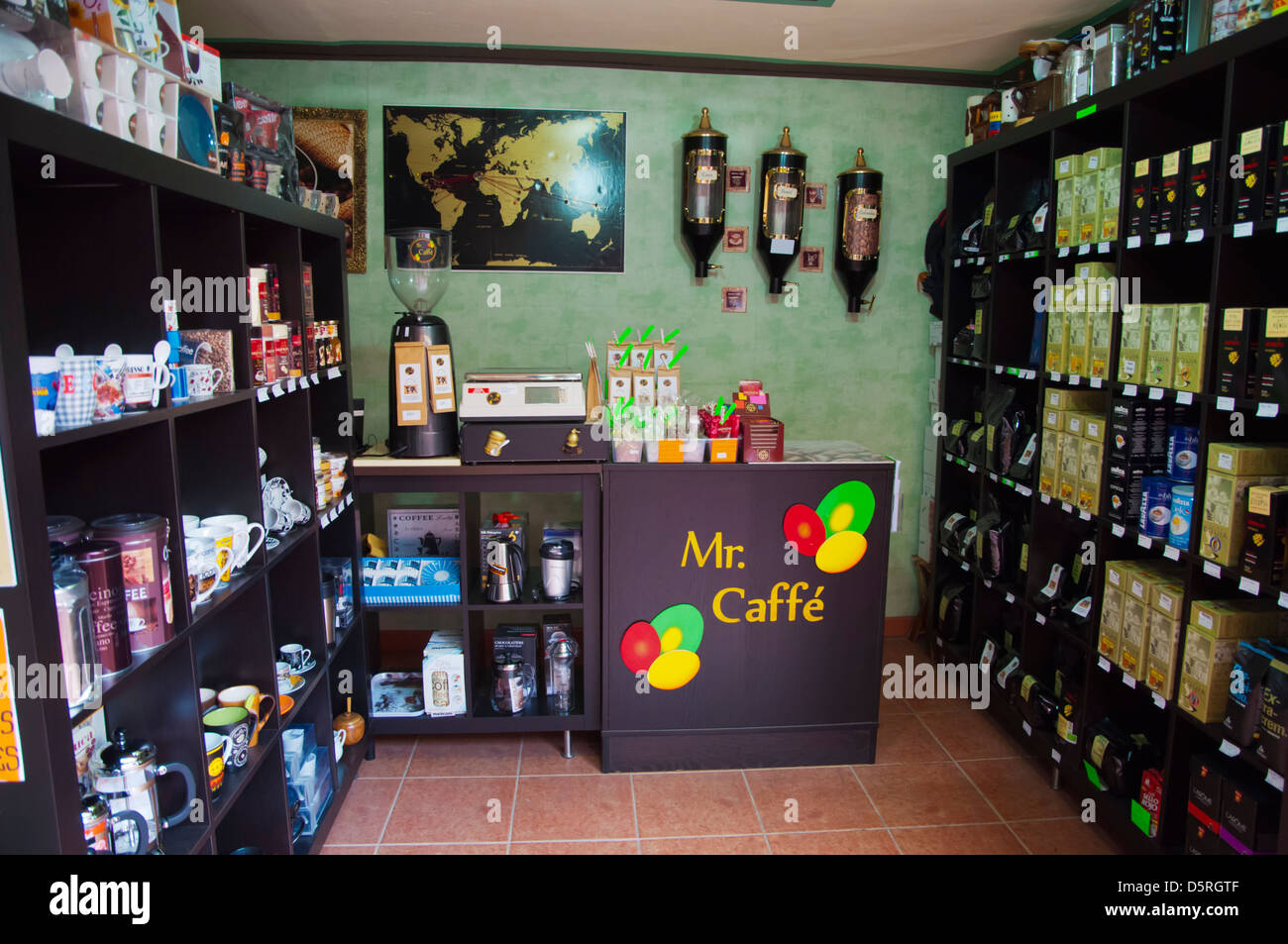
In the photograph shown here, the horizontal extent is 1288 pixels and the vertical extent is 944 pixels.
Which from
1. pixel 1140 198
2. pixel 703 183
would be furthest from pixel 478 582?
pixel 1140 198

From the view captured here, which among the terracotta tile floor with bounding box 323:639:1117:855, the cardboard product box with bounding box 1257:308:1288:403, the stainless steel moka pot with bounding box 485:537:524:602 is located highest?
the cardboard product box with bounding box 1257:308:1288:403

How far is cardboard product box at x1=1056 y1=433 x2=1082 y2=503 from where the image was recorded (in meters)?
3.03

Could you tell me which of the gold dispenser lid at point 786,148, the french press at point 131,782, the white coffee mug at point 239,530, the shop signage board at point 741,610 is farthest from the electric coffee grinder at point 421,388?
the gold dispenser lid at point 786,148

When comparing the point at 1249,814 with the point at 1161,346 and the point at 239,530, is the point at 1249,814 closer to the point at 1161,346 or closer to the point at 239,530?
the point at 1161,346

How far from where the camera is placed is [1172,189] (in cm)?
254

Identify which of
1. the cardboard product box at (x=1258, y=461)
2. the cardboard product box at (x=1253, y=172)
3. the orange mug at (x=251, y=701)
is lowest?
the orange mug at (x=251, y=701)

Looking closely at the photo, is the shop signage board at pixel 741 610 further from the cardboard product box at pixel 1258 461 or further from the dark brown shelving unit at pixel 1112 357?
the cardboard product box at pixel 1258 461

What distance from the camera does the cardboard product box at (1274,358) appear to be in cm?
213

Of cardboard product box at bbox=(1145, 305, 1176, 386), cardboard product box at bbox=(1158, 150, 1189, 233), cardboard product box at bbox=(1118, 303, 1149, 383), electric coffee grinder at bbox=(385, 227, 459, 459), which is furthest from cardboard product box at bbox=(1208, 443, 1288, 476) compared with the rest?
electric coffee grinder at bbox=(385, 227, 459, 459)

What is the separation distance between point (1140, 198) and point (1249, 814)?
1.81 m

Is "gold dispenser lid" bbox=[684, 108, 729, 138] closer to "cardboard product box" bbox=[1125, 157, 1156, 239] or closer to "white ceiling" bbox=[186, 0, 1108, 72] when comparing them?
"white ceiling" bbox=[186, 0, 1108, 72]

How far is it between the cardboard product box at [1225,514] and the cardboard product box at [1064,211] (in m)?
1.12

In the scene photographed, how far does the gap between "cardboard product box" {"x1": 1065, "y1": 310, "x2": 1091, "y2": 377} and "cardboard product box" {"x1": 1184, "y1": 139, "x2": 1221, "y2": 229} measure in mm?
539
